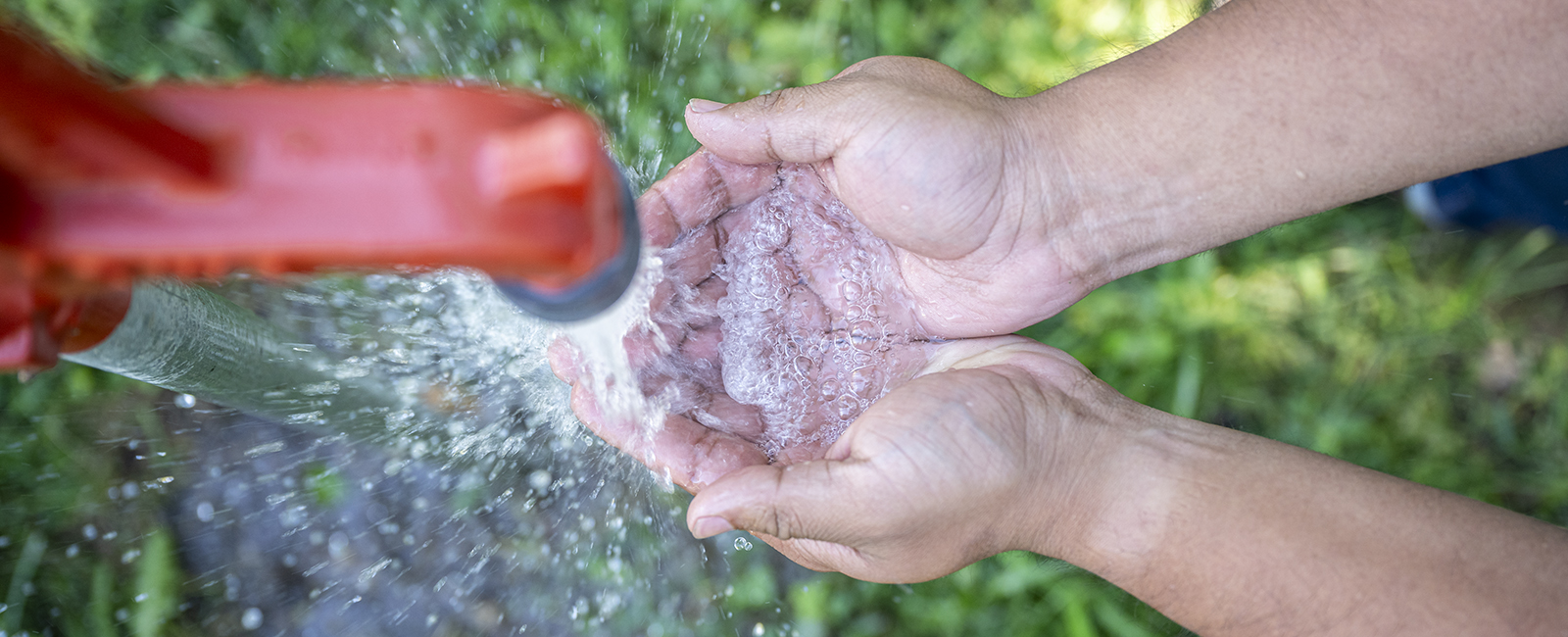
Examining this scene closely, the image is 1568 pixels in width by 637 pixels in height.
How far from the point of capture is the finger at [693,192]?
1535mm

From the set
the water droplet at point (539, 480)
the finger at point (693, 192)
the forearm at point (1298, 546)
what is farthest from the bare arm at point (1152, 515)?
the water droplet at point (539, 480)

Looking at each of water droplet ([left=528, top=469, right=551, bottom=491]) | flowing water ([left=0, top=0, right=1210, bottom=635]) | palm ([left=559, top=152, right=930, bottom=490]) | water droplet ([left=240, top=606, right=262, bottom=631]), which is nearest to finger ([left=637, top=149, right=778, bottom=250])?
palm ([left=559, top=152, right=930, bottom=490])

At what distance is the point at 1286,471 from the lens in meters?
1.30

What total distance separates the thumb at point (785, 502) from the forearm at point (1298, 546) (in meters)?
0.46

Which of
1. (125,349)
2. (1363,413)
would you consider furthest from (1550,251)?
(125,349)

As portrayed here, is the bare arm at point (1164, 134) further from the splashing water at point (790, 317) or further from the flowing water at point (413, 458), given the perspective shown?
the flowing water at point (413, 458)

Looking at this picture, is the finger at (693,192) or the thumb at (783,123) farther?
the finger at (693,192)

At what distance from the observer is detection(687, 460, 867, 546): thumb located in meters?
1.14

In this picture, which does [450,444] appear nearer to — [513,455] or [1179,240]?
[513,455]

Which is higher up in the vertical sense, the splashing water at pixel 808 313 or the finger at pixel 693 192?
the finger at pixel 693 192

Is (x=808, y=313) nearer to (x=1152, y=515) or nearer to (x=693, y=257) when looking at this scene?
(x=693, y=257)

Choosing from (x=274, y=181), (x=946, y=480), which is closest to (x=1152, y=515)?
(x=946, y=480)

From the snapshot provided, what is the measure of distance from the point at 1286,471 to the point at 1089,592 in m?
0.83

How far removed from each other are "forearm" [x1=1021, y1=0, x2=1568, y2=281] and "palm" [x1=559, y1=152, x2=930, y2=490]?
0.40 m
